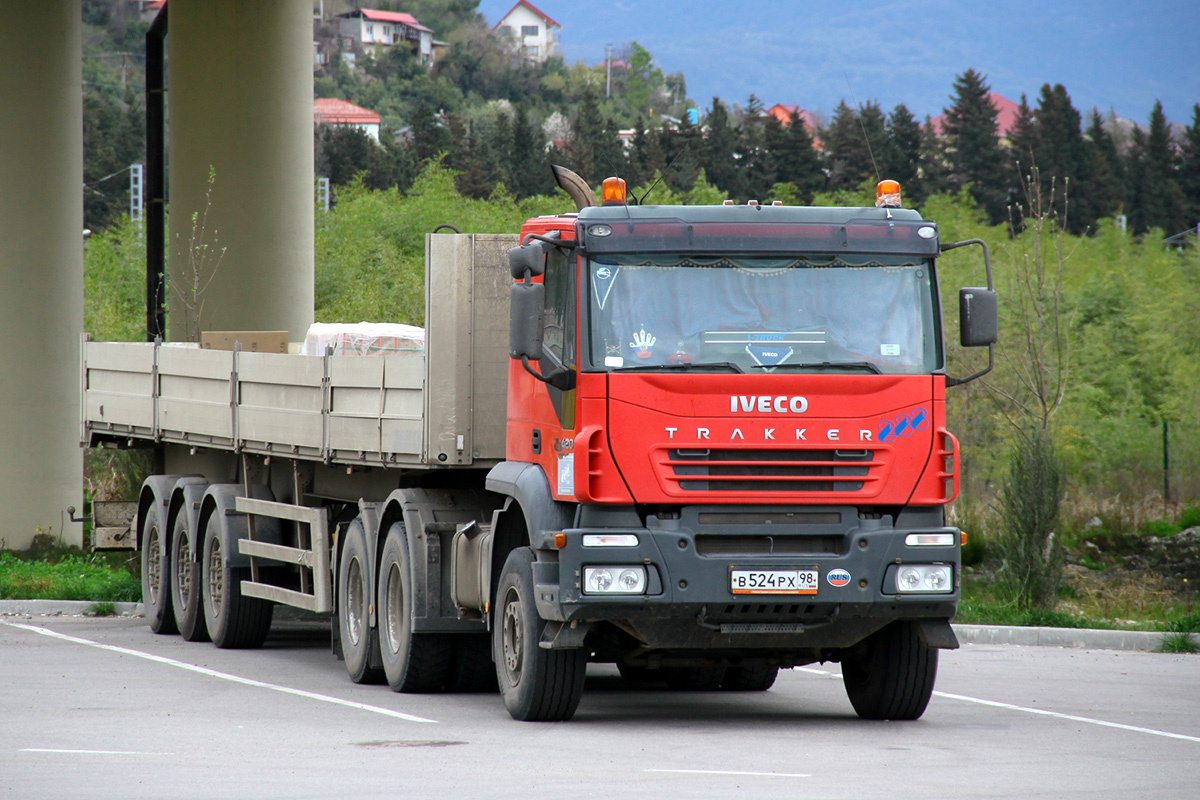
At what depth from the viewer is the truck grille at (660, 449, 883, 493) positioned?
9828 millimetres

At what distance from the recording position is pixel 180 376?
16250 mm

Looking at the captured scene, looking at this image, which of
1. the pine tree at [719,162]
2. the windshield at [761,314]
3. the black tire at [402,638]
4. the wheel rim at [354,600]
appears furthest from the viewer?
the pine tree at [719,162]

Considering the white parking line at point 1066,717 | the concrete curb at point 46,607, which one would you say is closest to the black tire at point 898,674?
the white parking line at point 1066,717

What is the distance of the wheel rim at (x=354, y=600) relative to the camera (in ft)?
42.7

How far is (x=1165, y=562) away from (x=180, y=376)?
16.3 m

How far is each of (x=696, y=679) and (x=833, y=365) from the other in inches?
153

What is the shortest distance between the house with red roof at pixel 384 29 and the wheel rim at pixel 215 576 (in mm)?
166999

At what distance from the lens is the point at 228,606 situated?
15.1 meters

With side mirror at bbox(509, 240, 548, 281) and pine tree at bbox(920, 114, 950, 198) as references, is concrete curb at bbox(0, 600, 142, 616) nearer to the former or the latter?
side mirror at bbox(509, 240, 548, 281)

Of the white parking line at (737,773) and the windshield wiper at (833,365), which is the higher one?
the windshield wiper at (833,365)

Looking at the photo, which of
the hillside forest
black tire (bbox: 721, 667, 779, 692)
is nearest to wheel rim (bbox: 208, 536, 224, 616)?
black tire (bbox: 721, 667, 779, 692)

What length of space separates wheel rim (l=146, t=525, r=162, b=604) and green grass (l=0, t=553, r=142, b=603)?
1.62m

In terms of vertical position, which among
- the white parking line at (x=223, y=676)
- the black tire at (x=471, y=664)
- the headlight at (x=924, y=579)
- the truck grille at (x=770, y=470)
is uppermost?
the truck grille at (x=770, y=470)

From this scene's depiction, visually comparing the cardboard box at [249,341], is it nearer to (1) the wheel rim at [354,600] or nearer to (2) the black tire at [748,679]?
(1) the wheel rim at [354,600]
